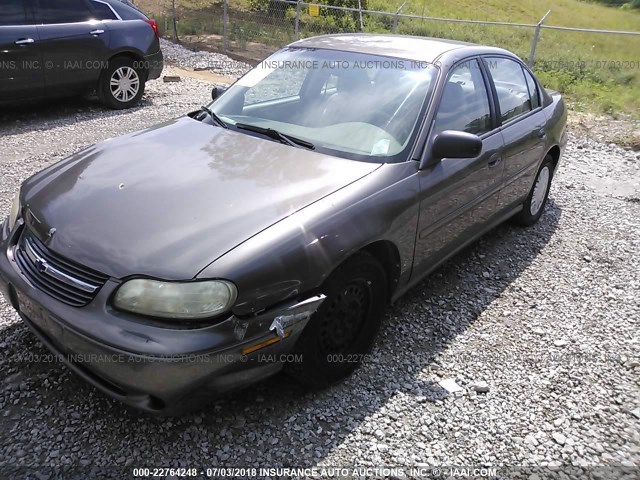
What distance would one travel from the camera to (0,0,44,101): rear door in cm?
651

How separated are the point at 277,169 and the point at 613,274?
303cm

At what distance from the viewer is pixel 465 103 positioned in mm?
3521

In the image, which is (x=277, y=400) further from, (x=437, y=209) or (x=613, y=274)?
(x=613, y=274)

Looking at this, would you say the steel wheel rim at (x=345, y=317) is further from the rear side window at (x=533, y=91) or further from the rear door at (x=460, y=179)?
the rear side window at (x=533, y=91)

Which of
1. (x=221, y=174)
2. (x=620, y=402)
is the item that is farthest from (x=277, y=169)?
A: (x=620, y=402)

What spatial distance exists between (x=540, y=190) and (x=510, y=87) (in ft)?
3.86

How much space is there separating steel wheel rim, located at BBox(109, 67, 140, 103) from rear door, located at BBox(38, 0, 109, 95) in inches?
10.3

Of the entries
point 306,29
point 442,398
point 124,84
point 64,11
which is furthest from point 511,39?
point 442,398

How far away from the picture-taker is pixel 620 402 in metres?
2.91

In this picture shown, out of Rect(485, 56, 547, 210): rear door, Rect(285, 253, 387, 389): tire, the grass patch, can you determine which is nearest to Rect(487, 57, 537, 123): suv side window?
Rect(485, 56, 547, 210): rear door

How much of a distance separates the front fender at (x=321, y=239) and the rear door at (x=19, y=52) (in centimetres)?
578

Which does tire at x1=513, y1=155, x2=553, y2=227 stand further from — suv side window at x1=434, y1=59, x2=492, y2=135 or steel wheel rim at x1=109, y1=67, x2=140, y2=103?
steel wheel rim at x1=109, y1=67, x2=140, y2=103

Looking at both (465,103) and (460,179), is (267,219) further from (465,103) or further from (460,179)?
(465,103)

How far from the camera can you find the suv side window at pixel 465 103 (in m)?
3.29
